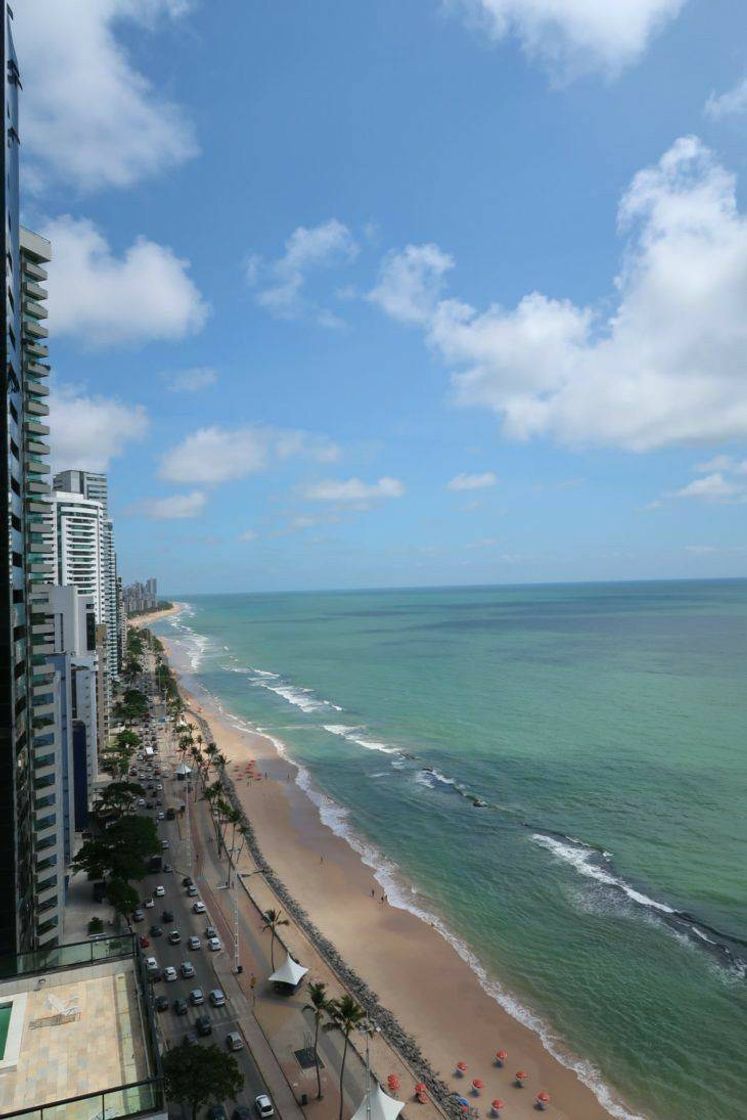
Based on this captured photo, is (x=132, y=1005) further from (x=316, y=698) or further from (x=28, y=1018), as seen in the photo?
(x=316, y=698)

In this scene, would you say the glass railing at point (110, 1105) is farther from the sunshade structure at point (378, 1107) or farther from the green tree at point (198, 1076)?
the sunshade structure at point (378, 1107)

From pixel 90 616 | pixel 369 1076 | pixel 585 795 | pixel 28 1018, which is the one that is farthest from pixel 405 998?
pixel 90 616

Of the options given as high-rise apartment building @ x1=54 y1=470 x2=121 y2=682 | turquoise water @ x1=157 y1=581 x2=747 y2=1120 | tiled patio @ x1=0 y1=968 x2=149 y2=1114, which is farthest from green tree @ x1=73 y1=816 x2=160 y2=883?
high-rise apartment building @ x1=54 y1=470 x2=121 y2=682

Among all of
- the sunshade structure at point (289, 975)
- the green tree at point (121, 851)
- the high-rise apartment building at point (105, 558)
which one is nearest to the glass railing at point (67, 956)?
the sunshade structure at point (289, 975)

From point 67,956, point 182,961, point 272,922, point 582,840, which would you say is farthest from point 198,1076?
point 582,840

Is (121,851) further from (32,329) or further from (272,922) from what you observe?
(32,329)

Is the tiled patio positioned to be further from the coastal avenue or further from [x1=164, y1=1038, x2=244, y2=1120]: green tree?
the coastal avenue

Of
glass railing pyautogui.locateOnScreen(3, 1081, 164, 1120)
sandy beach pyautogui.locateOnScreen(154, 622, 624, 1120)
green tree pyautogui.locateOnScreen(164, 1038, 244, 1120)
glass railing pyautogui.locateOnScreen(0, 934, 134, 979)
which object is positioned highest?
glass railing pyautogui.locateOnScreen(3, 1081, 164, 1120)
